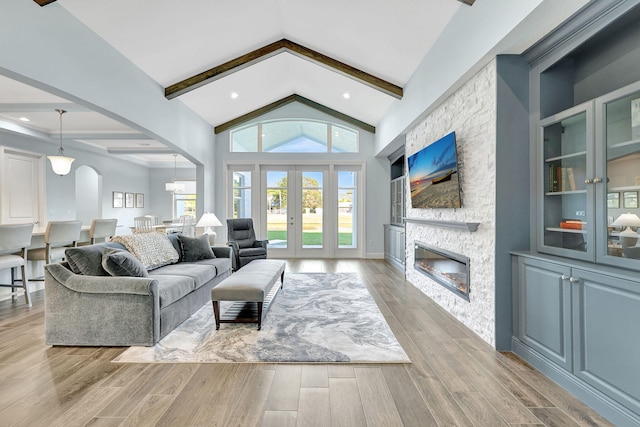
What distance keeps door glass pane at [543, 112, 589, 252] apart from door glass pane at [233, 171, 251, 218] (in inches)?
259

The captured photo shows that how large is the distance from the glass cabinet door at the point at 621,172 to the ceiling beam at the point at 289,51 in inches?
143

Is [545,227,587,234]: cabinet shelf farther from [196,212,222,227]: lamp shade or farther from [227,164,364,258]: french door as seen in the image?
[227,164,364,258]: french door

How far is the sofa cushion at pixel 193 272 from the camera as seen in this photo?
3680 mm

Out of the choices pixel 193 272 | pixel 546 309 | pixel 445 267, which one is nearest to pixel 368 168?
pixel 445 267

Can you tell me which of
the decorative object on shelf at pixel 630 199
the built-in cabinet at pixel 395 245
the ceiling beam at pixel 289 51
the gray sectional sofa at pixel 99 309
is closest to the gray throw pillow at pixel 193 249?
the gray sectional sofa at pixel 99 309

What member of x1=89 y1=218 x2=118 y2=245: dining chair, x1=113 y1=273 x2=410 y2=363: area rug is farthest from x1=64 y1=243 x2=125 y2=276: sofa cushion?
x1=89 y1=218 x2=118 y2=245: dining chair

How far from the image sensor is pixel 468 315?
11.0 feet

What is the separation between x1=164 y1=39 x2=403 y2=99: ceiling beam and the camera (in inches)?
208

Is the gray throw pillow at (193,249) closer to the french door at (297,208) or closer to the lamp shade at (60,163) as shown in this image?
the lamp shade at (60,163)

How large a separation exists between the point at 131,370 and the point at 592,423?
3045 millimetres

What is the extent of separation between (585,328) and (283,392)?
6.51 feet

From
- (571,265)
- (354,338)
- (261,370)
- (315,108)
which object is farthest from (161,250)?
(315,108)

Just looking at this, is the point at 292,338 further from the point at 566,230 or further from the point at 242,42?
the point at 242,42

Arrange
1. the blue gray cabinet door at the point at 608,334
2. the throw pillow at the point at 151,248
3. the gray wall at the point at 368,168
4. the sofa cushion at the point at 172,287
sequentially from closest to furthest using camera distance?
the blue gray cabinet door at the point at 608,334
the sofa cushion at the point at 172,287
the throw pillow at the point at 151,248
the gray wall at the point at 368,168
